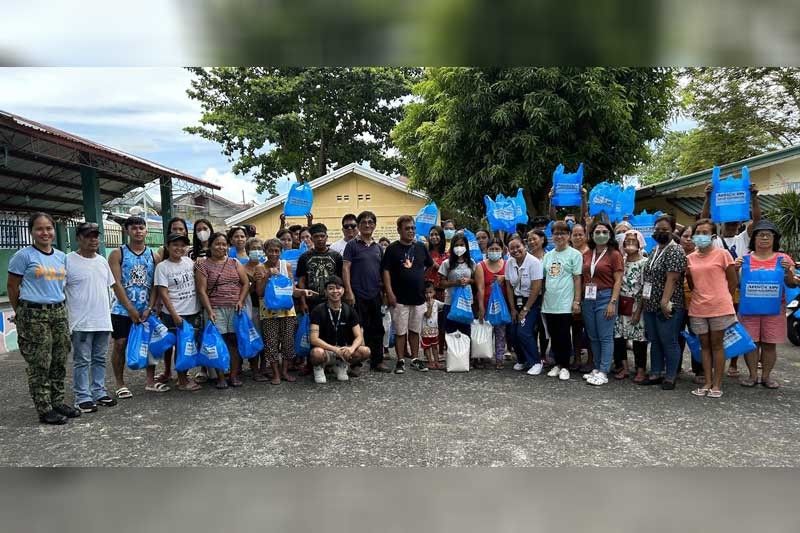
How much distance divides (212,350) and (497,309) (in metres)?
3.01

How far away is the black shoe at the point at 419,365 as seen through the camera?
566 centimetres

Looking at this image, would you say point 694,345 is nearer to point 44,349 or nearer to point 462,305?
point 462,305

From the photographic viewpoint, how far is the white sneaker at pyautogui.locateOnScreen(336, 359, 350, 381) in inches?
206

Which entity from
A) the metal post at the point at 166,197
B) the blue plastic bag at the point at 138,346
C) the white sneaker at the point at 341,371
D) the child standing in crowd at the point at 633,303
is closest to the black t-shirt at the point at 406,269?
the white sneaker at the point at 341,371

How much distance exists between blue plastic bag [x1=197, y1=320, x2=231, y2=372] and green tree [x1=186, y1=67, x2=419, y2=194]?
15.8 metres

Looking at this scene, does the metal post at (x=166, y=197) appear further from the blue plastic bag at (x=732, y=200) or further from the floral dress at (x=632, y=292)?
the blue plastic bag at (x=732, y=200)

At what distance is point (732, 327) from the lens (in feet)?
14.9

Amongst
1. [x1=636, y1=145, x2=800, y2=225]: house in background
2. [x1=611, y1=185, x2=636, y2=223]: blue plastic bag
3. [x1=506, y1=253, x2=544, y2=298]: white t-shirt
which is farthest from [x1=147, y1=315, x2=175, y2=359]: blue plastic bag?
[x1=636, y1=145, x2=800, y2=225]: house in background

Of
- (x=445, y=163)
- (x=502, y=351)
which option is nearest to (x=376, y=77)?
Result: (x=445, y=163)

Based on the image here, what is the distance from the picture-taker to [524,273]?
5457 mm

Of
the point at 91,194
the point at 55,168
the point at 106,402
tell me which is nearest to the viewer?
the point at 106,402

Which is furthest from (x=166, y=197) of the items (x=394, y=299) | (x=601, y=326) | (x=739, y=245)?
(x=739, y=245)

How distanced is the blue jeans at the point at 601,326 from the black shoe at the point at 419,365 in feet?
6.02

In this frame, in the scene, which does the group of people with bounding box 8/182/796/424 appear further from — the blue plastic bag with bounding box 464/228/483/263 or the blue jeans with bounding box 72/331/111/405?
the blue plastic bag with bounding box 464/228/483/263
